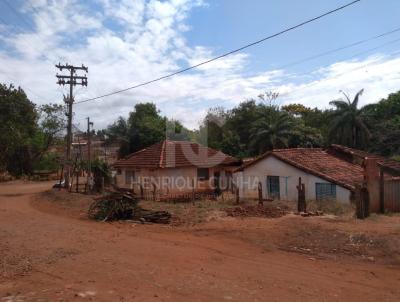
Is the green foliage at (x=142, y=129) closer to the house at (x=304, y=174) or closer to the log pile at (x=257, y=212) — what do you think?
the house at (x=304, y=174)

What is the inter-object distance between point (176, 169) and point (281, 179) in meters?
6.61

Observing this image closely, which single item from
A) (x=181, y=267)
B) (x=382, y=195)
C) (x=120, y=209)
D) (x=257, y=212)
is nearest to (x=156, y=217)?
(x=120, y=209)

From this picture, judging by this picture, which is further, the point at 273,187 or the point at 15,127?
the point at 15,127

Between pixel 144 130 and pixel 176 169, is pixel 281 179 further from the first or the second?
pixel 144 130

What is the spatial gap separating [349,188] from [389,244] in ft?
38.2

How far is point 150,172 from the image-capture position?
87.5 feet

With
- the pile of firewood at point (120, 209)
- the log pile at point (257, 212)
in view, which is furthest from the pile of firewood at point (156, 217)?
the log pile at point (257, 212)

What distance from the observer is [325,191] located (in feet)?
76.5

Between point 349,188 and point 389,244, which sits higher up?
point 349,188

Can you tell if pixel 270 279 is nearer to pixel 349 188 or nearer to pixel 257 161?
pixel 349 188

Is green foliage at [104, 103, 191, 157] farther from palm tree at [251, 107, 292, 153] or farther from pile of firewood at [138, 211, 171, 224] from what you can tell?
pile of firewood at [138, 211, 171, 224]

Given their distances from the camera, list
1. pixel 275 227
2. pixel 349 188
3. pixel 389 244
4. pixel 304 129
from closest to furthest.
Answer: pixel 389 244
pixel 275 227
pixel 349 188
pixel 304 129

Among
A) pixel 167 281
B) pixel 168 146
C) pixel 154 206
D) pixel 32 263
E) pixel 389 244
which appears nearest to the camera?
pixel 167 281

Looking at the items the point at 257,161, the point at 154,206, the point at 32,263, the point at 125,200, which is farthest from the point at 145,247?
the point at 257,161
